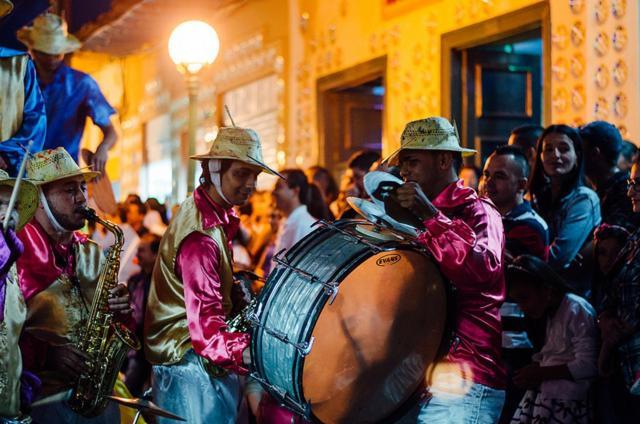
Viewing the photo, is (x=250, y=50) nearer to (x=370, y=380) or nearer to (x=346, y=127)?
(x=346, y=127)

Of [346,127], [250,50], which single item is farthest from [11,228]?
[250,50]

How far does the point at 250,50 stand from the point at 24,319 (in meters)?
11.9

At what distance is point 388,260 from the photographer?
4734 mm

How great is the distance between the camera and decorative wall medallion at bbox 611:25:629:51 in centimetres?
876

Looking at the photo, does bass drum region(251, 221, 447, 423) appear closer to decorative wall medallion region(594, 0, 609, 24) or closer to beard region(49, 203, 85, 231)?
beard region(49, 203, 85, 231)

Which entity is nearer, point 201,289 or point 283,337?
point 283,337

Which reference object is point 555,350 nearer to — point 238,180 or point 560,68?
point 238,180

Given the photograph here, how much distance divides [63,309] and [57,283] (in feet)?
0.44

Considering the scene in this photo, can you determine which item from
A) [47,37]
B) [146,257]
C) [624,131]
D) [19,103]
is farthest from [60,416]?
[624,131]

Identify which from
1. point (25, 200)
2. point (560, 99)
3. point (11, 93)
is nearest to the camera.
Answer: point (25, 200)

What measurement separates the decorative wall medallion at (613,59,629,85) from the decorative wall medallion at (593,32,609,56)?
203 mm

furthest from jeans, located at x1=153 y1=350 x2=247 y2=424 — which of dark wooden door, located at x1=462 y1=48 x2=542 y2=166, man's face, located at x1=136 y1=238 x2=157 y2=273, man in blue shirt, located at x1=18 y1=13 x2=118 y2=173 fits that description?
dark wooden door, located at x1=462 y1=48 x2=542 y2=166

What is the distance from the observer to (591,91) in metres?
9.12

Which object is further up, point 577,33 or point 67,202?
point 577,33
